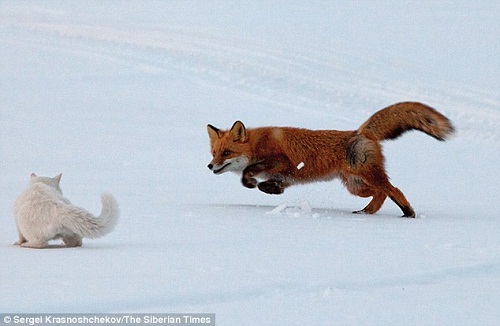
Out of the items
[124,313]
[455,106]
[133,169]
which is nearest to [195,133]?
[133,169]

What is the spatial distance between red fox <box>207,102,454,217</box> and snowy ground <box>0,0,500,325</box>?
1.01ft

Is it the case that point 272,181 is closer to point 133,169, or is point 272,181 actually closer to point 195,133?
point 133,169

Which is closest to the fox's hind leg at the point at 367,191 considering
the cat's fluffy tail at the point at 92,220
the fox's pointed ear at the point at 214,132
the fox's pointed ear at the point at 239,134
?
the fox's pointed ear at the point at 239,134

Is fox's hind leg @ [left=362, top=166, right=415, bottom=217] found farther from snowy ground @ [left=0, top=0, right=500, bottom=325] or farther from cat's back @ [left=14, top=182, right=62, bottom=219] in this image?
cat's back @ [left=14, top=182, right=62, bottom=219]

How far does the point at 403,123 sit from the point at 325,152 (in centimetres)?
82

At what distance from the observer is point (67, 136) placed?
13156 mm

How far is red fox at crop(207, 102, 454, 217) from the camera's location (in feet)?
27.6

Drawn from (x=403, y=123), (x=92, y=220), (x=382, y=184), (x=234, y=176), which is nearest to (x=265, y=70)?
(x=234, y=176)

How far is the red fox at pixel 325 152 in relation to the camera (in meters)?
8.41

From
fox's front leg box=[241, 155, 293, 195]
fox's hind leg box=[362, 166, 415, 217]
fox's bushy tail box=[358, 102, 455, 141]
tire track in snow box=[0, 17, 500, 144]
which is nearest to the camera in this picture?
fox's hind leg box=[362, 166, 415, 217]

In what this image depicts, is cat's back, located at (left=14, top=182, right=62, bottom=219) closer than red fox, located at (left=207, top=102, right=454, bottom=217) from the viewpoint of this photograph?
Yes

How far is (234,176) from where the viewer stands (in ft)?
37.4

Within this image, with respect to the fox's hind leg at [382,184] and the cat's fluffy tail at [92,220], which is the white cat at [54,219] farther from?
the fox's hind leg at [382,184]

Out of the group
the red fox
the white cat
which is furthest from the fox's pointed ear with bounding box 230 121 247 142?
the white cat
